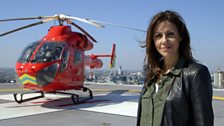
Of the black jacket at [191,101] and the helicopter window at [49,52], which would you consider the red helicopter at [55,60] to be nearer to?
the helicopter window at [49,52]

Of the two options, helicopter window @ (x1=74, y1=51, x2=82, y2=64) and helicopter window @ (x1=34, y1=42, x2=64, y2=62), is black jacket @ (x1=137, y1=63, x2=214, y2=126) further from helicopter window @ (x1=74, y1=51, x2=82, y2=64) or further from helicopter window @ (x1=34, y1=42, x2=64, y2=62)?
helicopter window @ (x1=74, y1=51, x2=82, y2=64)

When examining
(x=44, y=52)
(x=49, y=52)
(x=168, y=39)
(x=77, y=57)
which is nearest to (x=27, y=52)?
(x=44, y=52)

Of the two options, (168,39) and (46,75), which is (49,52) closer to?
(46,75)

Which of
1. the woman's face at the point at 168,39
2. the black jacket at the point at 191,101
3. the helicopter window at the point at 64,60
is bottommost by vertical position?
the black jacket at the point at 191,101

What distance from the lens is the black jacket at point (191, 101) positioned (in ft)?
5.26

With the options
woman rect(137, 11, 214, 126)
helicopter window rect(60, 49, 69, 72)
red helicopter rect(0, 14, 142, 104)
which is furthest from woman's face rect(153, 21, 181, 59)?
helicopter window rect(60, 49, 69, 72)

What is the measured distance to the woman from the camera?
1618 millimetres

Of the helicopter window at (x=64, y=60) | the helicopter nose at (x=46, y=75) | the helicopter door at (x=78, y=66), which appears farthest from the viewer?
the helicopter door at (x=78, y=66)

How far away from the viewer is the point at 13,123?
7.16 m

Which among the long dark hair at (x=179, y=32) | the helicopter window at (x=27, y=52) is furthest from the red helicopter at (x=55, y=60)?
the long dark hair at (x=179, y=32)

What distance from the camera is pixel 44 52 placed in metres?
9.82

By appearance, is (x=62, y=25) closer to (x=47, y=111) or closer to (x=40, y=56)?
(x=40, y=56)

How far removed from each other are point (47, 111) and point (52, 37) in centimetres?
294

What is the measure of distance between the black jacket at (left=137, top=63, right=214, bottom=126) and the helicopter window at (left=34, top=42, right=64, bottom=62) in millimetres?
8361
